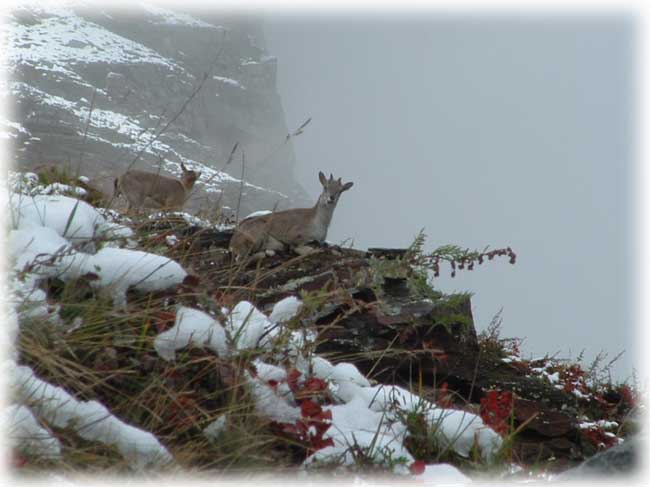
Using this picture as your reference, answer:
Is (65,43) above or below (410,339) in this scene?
above

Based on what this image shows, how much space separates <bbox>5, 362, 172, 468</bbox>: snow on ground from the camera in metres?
2.79

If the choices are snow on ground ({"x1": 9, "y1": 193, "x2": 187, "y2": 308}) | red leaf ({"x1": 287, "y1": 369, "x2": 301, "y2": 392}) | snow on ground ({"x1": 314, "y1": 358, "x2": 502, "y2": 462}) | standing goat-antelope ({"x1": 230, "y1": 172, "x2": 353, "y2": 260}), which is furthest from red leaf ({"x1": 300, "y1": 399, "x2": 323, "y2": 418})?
standing goat-antelope ({"x1": 230, "y1": 172, "x2": 353, "y2": 260})

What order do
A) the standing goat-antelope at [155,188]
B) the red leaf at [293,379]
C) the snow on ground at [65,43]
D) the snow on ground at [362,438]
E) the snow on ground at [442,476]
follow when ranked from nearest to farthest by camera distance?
the snow on ground at [442,476], the snow on ground at [362,438], the red leaf at [293,379], the standing goat-antelope at [155,188], the snow on ground at [65,43]

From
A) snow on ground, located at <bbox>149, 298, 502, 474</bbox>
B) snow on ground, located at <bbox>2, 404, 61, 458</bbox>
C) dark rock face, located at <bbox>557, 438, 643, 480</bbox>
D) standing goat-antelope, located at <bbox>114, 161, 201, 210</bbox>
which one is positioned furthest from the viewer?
standing goat-antelope, located at <bbox>114, 161, 201, 210</bbox>

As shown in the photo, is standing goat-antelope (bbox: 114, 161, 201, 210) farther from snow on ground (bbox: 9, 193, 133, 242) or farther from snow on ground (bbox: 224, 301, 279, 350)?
snow on ground (bbox: 224, 301, 279, 350)

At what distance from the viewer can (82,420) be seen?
2.84 meters

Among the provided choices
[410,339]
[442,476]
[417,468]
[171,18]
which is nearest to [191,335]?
[417,468]

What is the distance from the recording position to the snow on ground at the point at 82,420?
9.14ft

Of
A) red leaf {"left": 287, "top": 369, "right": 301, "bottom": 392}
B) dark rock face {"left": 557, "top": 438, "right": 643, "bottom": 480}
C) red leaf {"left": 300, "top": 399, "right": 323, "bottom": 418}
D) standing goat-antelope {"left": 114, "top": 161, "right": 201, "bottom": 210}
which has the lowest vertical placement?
standing goat-antelope {"left": 114, "top": 161, "right": 201, "bottom": 210}

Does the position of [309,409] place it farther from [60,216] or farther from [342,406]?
[60,216]

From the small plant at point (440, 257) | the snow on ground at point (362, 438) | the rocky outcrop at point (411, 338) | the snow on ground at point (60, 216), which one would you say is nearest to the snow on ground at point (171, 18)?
the rocky outcrop at point (411, 338)

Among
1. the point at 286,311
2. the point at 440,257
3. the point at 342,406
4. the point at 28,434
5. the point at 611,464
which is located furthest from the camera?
the point at 440,257

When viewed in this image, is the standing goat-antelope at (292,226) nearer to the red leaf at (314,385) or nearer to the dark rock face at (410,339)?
the dark rock face at (410,339)

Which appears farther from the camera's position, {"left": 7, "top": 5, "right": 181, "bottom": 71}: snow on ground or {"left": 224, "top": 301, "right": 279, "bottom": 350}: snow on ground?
{"left": 7, "top": 5, "right": 181, "bottom": 71}: snow on ground
